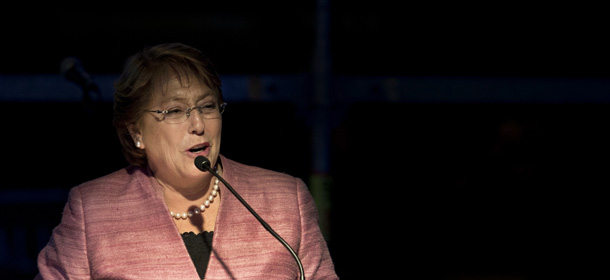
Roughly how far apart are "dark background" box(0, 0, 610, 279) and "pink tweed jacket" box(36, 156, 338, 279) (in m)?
0.65

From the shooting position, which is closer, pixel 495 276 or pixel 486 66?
pixel 486 66

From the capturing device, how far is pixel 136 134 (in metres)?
1.73

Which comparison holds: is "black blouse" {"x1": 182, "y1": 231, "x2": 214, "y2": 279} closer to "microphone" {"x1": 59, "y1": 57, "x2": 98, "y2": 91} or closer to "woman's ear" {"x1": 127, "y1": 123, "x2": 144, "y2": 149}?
"woman's ear" {"x1": 127, "y1": 123, "x2": 144, "y2": 149}

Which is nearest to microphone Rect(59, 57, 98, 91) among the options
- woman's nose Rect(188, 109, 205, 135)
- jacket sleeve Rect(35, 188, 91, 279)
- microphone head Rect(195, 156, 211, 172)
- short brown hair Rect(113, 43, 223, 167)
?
short brown hair Rect(113, 43, 223, 167)

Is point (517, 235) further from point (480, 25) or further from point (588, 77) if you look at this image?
point (480, 25)

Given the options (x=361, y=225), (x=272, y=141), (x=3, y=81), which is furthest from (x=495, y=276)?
(x=3, y=81)

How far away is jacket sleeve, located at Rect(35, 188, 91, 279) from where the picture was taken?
1.60m

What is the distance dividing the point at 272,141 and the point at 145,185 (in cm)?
84

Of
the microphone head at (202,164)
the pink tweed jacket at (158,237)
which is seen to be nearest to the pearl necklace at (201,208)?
the pink tweed jacket at (158,237)

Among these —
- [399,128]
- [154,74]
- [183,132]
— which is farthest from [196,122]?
[399,128]

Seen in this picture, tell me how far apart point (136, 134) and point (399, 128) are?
1.19 meters

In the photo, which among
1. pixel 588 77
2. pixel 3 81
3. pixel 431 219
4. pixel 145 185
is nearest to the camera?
pixel 145 185

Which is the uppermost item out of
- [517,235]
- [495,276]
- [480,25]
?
[480,25]

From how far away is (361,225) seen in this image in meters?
2.63
